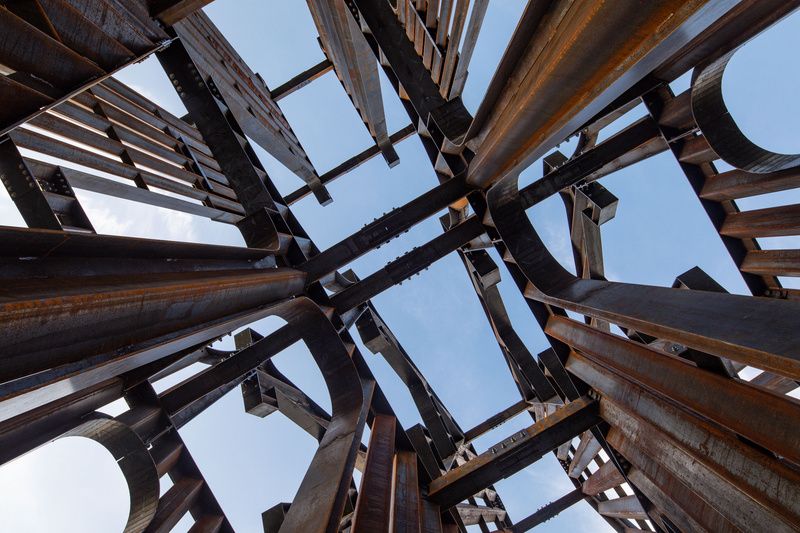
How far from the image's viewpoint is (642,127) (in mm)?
9164

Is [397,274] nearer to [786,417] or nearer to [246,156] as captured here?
[246,156]

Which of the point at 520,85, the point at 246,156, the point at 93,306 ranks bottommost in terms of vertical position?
the point at 93,306

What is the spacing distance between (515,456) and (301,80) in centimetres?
1571

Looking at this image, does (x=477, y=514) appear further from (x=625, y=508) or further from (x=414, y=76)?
(x=414, y=76)

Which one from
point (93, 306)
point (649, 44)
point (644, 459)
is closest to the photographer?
point (93, 306)

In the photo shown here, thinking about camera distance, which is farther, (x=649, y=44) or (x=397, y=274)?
(x=397, y=274)

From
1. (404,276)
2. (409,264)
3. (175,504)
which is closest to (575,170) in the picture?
(409,264)

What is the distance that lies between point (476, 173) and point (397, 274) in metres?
2.44

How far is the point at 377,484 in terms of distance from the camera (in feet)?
22.0

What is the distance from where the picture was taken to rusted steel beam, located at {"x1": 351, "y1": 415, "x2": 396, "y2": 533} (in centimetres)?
572

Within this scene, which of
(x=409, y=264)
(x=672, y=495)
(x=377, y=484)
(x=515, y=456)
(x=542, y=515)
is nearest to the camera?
(x=672, y=495)

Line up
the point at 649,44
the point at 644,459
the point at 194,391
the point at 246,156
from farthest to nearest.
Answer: the point at 246,156
the point at 194,391
the point at 644,459
the point at 649,44

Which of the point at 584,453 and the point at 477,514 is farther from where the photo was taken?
the point at 477,514

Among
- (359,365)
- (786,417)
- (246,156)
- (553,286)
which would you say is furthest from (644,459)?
(246,156)
